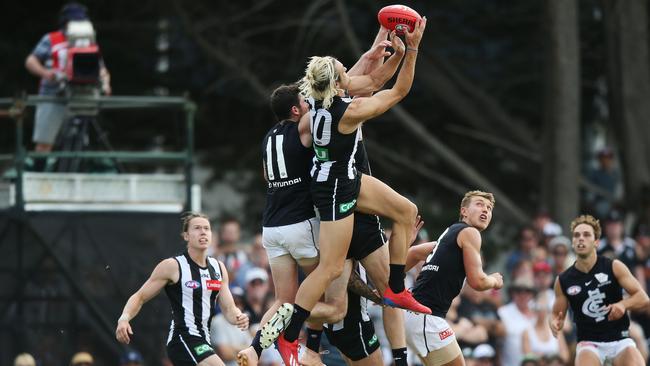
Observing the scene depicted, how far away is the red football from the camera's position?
13.1 meters

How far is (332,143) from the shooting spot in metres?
13.0

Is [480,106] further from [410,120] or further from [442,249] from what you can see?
[442,249]

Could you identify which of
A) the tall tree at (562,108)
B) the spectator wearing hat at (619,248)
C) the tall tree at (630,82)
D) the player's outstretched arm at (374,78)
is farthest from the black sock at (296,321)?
the tall tree at (630,82)

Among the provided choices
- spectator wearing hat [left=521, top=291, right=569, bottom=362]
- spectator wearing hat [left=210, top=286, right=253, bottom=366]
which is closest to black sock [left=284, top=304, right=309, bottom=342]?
spectator wearing hat [left=210, top=286, right=253, bottom=366]

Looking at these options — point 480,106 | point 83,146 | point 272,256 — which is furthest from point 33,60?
point 480,106

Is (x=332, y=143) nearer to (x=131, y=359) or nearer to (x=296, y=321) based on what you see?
(x=296, y=321)

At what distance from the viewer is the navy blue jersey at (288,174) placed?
13.5 metres

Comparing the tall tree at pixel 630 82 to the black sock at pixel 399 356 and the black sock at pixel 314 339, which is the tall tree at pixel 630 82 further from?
the black sock at pixel 314 339

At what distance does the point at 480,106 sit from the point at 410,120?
1.60 m

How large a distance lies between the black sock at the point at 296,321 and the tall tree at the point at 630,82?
446 inches

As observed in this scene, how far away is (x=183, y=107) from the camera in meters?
18.3

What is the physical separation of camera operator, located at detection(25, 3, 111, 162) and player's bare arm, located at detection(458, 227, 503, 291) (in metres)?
5.51

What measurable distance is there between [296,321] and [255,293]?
178 inches

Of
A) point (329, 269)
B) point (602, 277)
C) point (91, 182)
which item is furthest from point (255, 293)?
point (329, 269)
